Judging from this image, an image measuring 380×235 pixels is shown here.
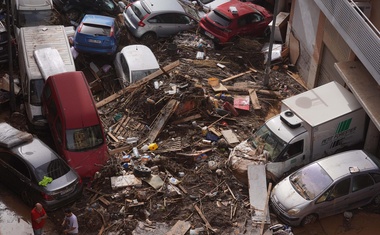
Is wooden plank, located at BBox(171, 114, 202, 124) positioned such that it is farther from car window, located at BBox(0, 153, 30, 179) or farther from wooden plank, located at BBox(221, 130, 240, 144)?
car window, located at BBox(0, 153, 30, 179)

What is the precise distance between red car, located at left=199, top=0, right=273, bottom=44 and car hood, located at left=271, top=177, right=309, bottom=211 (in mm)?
8462

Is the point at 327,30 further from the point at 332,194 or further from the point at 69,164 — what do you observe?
the point at 69,164

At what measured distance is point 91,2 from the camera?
76.9 ft

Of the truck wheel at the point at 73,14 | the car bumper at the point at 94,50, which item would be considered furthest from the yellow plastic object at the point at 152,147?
the truck wheel at the point at 73,14

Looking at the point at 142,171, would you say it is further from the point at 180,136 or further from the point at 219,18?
the point at 219,18

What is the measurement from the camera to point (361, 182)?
49.6 feet

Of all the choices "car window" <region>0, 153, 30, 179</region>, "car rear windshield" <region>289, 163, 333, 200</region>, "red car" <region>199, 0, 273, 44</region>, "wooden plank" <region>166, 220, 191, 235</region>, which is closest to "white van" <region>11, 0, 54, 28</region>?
"red car" <region>199, 0, 273, 44</region>

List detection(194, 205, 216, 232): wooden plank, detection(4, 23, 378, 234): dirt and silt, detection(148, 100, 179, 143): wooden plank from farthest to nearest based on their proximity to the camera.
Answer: detection(148, 100, 179, 143): wooden plank, detection(4, 23, 378, 234): dirt and silt, detection(194, 205, 216, 232): wooden plank

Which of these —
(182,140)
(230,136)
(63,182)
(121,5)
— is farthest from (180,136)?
(121,5)

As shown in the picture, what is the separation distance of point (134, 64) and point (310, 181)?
7667 millimetres

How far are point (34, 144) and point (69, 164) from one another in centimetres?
108

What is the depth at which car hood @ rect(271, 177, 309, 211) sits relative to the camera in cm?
1462

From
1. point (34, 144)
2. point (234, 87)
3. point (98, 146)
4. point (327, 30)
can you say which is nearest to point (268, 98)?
point (234, 87)

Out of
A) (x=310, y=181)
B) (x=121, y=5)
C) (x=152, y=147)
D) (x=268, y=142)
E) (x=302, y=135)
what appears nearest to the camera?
(x=310, y=181)
